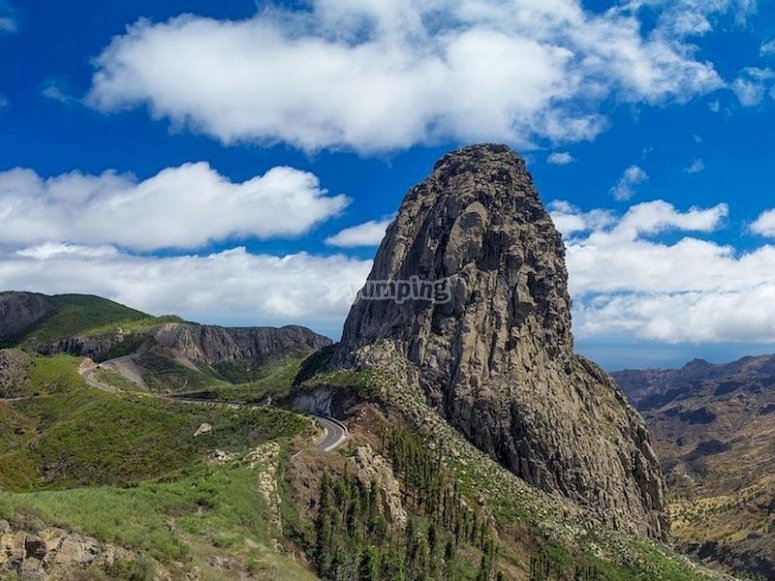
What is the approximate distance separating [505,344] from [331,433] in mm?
40217

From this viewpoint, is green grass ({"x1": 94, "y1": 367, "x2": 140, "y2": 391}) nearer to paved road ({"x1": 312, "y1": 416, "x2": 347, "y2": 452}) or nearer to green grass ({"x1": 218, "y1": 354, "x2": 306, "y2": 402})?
green grass ({"x1": 218, "y1": 354, "x2": 306, "y2": 402})

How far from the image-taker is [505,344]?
10988 cm

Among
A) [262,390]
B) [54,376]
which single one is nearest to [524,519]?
[262,390]

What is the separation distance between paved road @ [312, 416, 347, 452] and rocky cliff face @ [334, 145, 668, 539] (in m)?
18.3

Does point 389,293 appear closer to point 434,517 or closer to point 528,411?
point 528,411

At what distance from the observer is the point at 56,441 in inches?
3816

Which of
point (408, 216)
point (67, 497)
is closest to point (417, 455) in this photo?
point (67, 497)

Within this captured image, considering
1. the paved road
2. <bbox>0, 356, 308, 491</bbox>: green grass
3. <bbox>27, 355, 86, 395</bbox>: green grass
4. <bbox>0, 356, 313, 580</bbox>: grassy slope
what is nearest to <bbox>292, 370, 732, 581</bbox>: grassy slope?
the paved road

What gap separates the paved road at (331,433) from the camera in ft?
240

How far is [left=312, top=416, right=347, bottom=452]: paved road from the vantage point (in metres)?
73.0

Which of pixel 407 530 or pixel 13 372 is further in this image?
pixel 13 372

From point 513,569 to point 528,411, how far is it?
34.4 metres

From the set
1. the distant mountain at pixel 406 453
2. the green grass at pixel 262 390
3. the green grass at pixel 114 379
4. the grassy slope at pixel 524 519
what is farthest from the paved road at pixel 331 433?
the green grass at pixel 114 379

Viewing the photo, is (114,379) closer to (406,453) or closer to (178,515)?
(406,453)
